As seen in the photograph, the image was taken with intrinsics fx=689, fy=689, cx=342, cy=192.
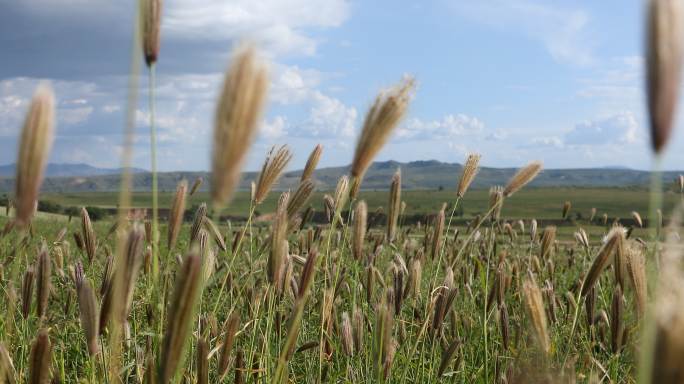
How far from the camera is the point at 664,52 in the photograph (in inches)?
38.2

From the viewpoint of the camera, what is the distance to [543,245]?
430 cm

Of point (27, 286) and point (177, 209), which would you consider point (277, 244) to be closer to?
point (177, 209)

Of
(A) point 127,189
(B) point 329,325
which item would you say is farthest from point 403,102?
(B) point 329,325

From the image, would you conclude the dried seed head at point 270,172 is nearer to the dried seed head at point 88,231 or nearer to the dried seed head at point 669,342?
the dried seed head at point 88,231

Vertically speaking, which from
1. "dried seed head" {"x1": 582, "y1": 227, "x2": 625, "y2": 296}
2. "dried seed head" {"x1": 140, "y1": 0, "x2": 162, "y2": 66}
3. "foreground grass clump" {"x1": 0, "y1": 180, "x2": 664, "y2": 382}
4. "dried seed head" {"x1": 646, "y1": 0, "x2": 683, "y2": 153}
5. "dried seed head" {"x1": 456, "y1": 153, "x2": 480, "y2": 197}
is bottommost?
"foreground grass clump" {"x1": 0, "y1": 180, "x2": 664, "y2": 382}

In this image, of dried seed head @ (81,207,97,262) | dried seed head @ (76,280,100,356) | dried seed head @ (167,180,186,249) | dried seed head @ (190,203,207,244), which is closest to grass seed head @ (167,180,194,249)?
dried seed head @ (167,180,186,249)

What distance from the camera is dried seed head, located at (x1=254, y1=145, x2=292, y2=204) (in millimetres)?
2201

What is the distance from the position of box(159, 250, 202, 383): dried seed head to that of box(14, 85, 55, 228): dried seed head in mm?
304

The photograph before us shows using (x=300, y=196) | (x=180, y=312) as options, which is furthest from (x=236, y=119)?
(x=300, y=196)

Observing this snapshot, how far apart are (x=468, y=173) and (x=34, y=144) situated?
1852mm

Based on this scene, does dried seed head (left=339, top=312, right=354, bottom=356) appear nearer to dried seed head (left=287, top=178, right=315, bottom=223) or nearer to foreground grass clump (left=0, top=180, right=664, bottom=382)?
foreground grass clump (left=0, top=180, right=664, bottom=382)

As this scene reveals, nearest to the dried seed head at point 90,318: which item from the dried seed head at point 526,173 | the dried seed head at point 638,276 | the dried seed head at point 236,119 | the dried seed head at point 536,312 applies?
the dried seed head at point 236,119

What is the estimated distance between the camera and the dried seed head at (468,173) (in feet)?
8.76

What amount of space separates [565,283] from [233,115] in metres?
5.97
